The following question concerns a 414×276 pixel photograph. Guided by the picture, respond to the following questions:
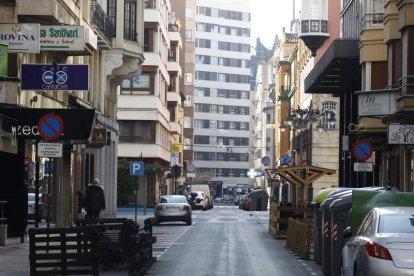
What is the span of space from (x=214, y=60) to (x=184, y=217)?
453 feet

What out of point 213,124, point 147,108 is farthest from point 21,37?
point 213,124

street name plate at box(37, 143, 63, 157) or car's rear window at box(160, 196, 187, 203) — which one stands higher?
street name plate at box(37, 143, 63, 157)

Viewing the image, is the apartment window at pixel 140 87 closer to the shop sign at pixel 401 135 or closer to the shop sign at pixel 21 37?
the shop sign at pixel 401 135

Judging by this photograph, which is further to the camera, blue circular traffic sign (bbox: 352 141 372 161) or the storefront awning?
the storefront awning

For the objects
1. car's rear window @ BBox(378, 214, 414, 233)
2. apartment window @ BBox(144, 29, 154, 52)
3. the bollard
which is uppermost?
apartment window @ BBox(144, 29, 154, 52)

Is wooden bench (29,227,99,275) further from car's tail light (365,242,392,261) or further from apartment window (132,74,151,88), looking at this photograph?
apartment window (132,74,151,88)

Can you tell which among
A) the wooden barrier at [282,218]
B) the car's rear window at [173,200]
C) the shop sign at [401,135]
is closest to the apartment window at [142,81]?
the car's rear window at [173,200]

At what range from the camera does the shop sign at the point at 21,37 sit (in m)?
24.5

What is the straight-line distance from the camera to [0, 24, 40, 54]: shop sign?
24469 millimetres

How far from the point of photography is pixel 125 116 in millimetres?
78938

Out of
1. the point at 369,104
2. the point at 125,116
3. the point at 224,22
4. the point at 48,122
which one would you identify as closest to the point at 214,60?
the point at 224,22

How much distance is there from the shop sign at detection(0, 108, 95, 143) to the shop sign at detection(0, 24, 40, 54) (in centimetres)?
487

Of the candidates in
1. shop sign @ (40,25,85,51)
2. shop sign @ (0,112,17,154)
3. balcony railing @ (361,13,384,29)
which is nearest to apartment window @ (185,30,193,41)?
balcony railing @ (361,13,384,29)

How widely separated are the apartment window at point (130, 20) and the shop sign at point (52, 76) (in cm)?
2606
